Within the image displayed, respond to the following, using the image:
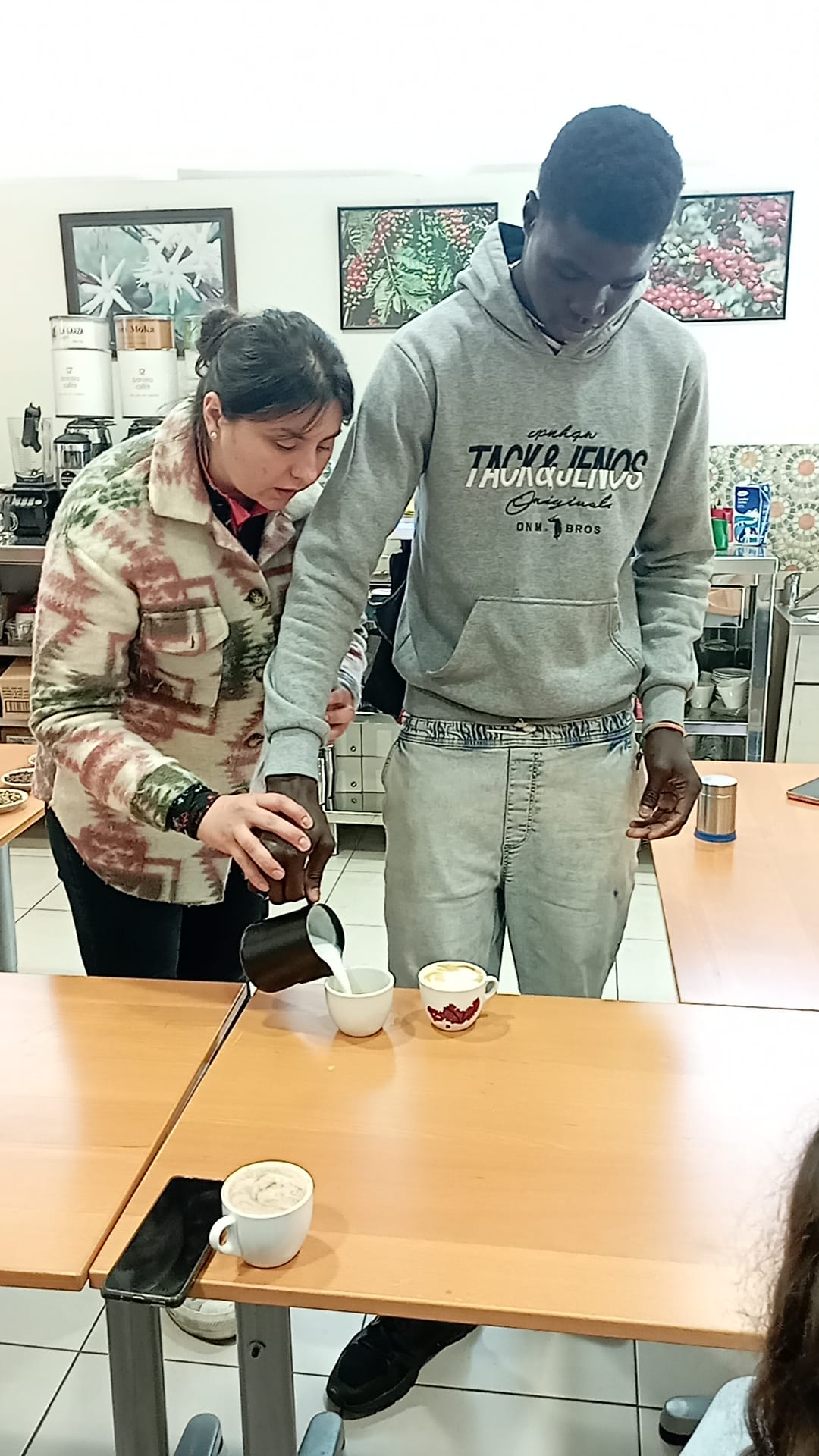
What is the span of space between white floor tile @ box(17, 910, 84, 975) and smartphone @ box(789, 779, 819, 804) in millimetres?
1940

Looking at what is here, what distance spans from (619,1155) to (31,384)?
3.83m

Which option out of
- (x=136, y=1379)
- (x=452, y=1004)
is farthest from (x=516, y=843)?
(x=136, y=1379)

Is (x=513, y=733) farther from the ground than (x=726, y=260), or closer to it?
closer to it

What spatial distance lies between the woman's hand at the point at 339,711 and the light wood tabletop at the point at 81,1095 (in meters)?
0.37

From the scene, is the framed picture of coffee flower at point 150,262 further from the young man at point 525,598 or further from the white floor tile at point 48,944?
the young man at point 525,598

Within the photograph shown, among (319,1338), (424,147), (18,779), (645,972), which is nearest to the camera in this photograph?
(319,1338)

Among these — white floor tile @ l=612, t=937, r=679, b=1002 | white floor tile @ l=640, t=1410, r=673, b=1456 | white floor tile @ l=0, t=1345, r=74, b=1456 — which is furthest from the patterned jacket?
white floor tile @ l=612, t=937, r=679, b=1002

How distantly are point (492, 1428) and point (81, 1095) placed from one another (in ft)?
2.95

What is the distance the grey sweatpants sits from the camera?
4.83 ft

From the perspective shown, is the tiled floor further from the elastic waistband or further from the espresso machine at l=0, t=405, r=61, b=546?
the espresso machine at l=0, t=405, r=61, b=546

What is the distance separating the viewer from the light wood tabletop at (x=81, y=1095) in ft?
3.25

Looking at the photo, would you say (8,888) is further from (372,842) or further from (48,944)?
(372,842)

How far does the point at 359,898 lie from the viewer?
143 inches

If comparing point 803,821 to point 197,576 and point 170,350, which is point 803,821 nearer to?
point 197,576
